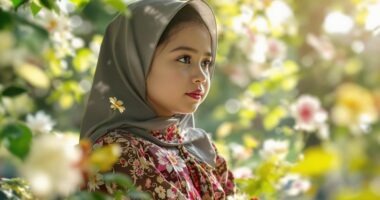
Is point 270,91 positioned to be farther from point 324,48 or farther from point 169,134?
point 169,134

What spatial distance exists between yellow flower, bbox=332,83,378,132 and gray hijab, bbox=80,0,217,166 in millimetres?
1118

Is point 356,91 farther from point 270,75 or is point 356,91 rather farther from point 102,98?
point 270,75

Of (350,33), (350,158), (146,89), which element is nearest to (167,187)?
(146,89)

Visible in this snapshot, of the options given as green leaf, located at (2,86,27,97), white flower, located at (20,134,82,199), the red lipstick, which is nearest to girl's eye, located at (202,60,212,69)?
the red lipstick

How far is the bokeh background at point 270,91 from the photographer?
0.57 meters

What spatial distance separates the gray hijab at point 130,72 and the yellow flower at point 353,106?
1.12 metres

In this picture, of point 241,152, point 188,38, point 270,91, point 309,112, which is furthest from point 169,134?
point 270,91

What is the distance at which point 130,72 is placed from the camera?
1708mm

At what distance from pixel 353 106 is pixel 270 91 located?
2185 mm

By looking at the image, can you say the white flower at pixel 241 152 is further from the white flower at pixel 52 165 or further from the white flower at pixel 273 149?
the white flower at pixel 52 165

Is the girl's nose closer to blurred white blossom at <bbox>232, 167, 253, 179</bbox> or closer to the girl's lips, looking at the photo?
the girl's lips

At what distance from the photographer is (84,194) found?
2.38 feet

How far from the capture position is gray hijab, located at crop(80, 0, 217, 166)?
1.66m

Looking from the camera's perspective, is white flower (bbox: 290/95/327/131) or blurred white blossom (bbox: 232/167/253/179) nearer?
white flower (bbox: 290/95/327/131)
